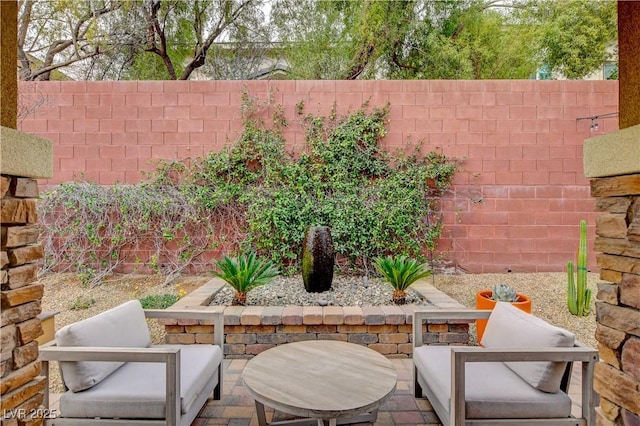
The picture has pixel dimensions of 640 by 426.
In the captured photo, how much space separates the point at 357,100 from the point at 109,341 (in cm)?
429

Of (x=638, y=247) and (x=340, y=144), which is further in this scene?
(x=340, y=144)

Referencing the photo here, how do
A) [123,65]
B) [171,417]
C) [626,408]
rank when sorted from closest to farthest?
[626,408]
[171,417]
[123,65]

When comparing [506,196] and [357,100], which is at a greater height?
[357,100]

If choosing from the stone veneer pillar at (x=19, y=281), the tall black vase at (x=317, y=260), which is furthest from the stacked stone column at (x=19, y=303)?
the tall black vase at (x=317, y=260)

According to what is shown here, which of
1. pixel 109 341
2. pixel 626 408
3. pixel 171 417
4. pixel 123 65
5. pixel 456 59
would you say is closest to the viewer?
pixel 626 408

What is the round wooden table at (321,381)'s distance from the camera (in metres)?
1.81

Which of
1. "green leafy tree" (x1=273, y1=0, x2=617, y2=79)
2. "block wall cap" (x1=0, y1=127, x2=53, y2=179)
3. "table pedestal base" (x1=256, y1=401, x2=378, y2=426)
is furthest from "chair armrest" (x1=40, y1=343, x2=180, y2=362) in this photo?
"green leafy tree" (x1=273, y1=0, x2=617, y2=79)

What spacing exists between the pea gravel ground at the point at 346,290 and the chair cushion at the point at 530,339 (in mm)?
1495

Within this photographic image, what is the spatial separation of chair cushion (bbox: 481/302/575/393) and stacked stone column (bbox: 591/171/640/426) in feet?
1.93

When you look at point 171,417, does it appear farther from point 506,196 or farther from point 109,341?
point 506,196

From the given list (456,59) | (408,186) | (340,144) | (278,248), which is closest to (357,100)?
(340,144)

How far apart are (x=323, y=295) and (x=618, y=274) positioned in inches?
114

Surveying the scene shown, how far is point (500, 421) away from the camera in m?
1.92

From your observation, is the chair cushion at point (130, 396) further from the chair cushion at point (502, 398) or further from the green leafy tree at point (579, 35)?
the green leafy tree at point (579, 35)
